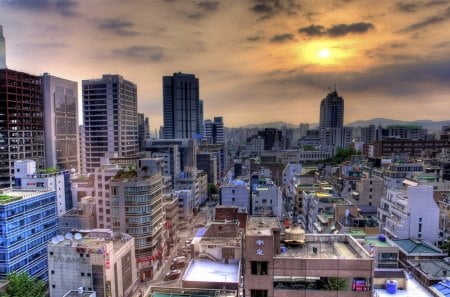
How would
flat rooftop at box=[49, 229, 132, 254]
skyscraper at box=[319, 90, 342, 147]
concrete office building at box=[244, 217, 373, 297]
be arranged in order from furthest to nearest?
skyscraper at box=[319, 90, 342, 147]
flat rooftop at box=[49, 229, 132, 254]
concrete office building at box=[244, 217, 373, 297]

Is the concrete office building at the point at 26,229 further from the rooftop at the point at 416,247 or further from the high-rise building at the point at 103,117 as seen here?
the rooftop at the point at 416,247

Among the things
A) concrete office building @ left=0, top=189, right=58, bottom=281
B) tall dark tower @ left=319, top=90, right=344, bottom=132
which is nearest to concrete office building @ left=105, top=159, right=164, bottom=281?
concrete office building @ left=0, top=189, right=58, bottom=281

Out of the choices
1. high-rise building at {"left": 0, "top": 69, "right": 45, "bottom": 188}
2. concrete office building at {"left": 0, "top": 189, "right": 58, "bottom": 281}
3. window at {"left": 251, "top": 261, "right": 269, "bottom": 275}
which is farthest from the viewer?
high-rise building at {"left": 0, "top": 69, "right": 45, "bottom": 188}

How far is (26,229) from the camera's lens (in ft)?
113

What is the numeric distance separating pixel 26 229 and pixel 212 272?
23408 millimetres

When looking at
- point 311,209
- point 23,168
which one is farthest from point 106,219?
point 311,209

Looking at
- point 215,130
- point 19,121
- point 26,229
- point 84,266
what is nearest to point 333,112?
point 215,130

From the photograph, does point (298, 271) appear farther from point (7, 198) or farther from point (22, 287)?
point (7, 198)

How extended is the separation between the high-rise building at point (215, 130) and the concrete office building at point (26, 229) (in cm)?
12454

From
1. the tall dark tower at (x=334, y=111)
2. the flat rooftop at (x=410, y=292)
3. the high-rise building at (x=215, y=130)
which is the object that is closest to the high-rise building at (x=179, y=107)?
the high-rise building at (x=215, y=130)

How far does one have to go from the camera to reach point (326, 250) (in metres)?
15.6

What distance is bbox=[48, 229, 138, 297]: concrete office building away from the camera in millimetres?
28625

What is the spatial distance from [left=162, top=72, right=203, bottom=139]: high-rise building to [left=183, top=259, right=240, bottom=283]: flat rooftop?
121m

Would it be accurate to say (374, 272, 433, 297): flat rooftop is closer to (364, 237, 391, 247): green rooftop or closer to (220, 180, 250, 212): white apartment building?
(364, 237, 391, 247): green rooftop
